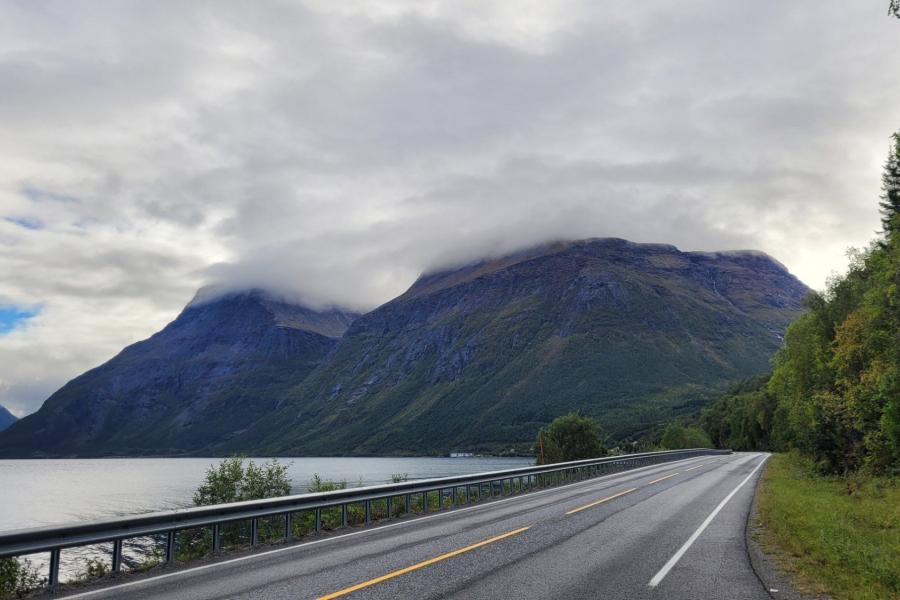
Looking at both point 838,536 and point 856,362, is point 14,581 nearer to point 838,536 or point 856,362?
point 838,536

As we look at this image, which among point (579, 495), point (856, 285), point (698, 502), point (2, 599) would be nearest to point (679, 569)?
point (2, 599)

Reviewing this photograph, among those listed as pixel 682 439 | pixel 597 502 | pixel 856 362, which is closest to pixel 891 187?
pixel 856 362

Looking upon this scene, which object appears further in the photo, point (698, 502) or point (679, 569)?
point (698, 502)

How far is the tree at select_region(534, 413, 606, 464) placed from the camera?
8469 cm

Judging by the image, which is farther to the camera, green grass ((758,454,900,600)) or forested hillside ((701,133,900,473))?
forested hillside ((701,133,900,473))

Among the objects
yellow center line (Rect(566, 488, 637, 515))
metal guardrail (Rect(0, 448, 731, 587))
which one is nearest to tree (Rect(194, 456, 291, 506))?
metal guardrail (Rect(0, 448, 731, 587))

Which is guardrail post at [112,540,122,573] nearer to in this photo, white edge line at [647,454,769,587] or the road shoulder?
white edge line at [647,454,769,587]

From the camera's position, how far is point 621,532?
606 inches

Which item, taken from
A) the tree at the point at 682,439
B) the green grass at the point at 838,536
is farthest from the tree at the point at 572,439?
the green grass at the point at 838,536

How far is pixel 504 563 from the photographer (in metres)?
11.5

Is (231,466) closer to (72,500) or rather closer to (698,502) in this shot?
(698,502)

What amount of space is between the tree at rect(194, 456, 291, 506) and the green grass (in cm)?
2271

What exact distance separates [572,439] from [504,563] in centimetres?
7701

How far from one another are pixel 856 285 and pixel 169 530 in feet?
131
